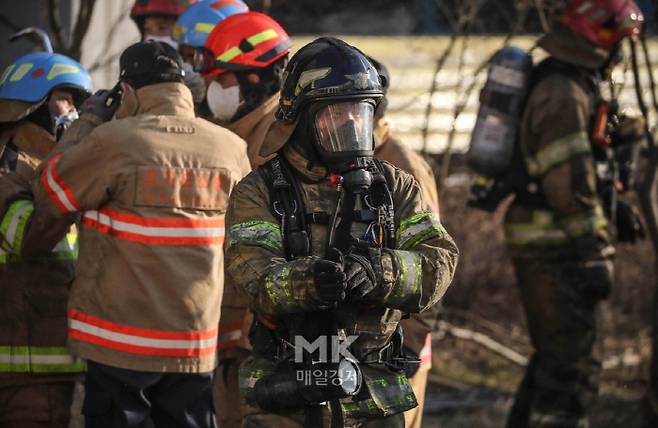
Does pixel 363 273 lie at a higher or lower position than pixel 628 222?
higher

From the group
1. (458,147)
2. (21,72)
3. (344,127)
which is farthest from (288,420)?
(458,147)

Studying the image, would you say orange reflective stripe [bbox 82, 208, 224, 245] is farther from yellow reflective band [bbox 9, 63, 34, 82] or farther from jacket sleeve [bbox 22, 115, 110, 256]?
yellow reflective band [bbox 9, 63, 34, 82]

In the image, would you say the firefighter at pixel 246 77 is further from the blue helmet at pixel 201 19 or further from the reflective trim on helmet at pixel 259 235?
the reflective trim on helmet at pixel 259 235

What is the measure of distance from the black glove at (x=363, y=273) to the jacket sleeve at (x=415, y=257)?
0.10ft

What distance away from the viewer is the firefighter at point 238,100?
5590 mm

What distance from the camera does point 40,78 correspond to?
217 inches

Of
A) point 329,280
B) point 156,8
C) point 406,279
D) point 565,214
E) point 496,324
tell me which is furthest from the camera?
point 496,324

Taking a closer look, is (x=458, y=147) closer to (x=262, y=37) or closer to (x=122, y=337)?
(x=262, y=37)

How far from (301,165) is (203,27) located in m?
2.71

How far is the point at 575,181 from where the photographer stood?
6.75m

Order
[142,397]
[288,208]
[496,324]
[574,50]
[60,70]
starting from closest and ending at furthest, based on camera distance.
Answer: [288,208] → [142,397] → [60,70] → [574,50] → [496,324]

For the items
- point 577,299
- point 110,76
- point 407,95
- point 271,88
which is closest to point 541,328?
point 577,299

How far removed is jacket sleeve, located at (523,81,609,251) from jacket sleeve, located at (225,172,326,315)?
10.0 feet

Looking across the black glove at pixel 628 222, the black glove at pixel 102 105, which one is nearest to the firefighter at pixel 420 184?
the black glove at pixel 102 105
